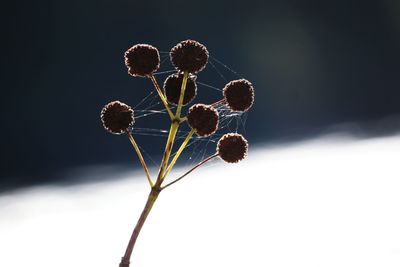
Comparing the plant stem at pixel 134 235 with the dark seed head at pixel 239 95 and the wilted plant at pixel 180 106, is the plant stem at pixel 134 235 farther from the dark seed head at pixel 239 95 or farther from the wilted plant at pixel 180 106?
the dark seed head at pixel 239 95

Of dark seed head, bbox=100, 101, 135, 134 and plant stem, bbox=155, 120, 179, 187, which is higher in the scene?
dark seed head, bbox=100, 101, 135, 134

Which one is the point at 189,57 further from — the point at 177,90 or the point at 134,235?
the point at 134,235

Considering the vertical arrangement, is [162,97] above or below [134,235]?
above

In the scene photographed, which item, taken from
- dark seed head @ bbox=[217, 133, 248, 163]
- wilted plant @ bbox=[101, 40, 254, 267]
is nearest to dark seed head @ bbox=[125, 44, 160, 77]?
wilted plant @ bbox=[101, 40, 254, 267]

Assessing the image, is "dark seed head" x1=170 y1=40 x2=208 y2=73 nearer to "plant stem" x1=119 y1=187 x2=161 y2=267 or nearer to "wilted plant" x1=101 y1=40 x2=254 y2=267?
"wilted plant" x1=101 y1=40 x2=254 y2=267

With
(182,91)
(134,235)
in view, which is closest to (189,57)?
(182,91)

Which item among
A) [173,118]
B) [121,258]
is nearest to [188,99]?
[173,118]

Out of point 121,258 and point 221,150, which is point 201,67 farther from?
point 121,258

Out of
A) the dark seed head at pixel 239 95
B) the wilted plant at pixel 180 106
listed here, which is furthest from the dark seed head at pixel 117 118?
the dark seed head at pixel 239 95
